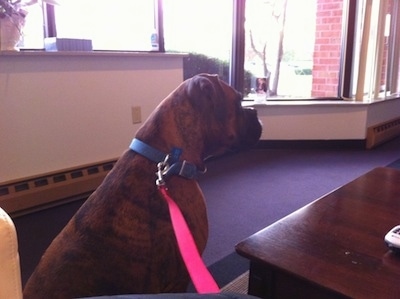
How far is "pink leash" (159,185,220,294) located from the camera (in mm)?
770

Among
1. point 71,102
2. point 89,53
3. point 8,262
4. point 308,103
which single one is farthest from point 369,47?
point 8,262

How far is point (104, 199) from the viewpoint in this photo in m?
0.98

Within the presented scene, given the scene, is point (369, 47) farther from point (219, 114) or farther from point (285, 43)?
point (219, 114)

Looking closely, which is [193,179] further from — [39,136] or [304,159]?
[304,159]

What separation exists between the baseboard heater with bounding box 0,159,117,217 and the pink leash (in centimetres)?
169

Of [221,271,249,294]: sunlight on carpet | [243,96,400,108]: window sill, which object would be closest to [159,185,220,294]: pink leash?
[221,271,249,294]: sunlight on carpet

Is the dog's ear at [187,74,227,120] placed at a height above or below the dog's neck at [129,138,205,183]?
above

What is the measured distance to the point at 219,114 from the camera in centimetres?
126

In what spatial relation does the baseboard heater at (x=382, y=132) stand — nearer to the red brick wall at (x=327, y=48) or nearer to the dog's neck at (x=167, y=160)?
the red brick wall at (x=327, y=48)

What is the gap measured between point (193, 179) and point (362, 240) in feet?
Result: 1.56

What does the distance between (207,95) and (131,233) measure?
0.50 metres

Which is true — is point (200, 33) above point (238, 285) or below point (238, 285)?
above

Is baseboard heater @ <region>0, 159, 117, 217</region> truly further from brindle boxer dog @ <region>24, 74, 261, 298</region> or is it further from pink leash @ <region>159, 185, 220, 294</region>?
pink leash @ <region>159, 185, 220, 294</region>

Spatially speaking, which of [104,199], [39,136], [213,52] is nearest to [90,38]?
[39,136]
